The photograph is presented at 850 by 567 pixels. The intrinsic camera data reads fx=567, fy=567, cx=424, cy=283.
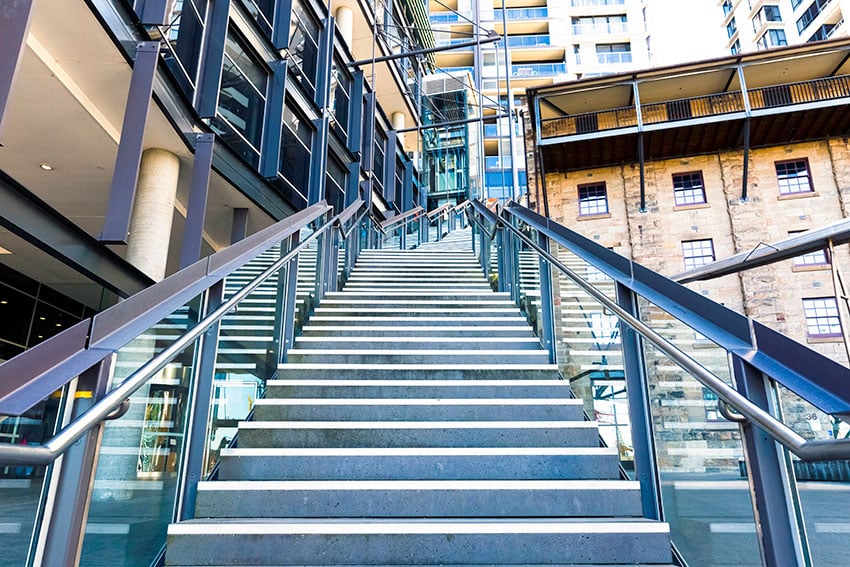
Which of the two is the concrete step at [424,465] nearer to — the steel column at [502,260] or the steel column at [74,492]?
the steel column at [74,492]

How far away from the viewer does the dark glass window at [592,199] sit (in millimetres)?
21219

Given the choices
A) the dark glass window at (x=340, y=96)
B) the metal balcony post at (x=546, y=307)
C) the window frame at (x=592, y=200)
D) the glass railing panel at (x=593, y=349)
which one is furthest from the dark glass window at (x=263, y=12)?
the window frame at (x=592, y=200)

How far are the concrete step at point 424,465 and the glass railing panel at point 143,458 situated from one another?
1.51 feet

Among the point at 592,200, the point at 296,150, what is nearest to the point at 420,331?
the point at 296,150

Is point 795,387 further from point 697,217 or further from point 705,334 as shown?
point 697,217

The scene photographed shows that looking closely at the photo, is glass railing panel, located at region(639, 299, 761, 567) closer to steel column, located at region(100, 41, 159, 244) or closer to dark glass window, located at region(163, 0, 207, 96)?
steel column, located at region(100, 41, 159, 244)

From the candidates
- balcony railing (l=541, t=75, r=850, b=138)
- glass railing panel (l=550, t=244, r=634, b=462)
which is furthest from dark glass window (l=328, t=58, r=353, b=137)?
glass railing panel (l=550, t=244, r=634, b=462)

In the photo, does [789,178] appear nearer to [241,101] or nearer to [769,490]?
[241,101]

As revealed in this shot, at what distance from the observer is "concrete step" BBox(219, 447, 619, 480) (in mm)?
2809

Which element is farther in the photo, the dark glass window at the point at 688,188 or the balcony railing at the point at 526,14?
the balcony railing at the point at 526,14

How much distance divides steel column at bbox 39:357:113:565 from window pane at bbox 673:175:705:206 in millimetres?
21658

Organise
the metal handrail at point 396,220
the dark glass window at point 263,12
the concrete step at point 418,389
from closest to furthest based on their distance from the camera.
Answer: the concrete step at point 418,389
the dark glass window at point 263,12
the metal handrail at point 396,220

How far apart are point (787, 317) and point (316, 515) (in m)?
19.8

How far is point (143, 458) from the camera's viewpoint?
2.07m
